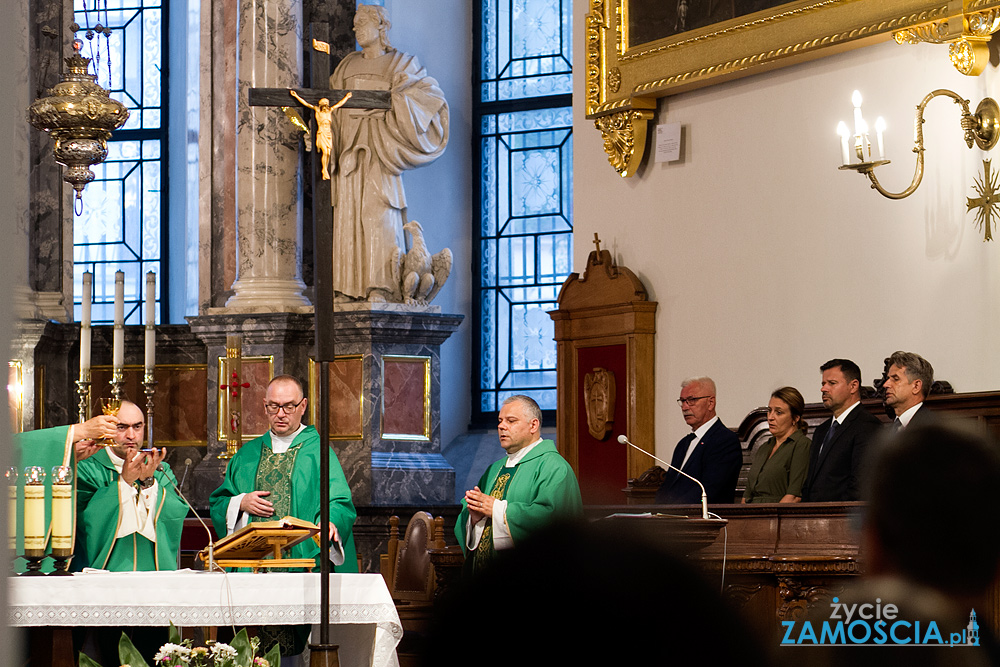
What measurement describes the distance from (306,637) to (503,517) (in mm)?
1304

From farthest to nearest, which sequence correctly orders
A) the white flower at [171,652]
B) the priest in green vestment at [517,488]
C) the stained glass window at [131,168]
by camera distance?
the stained glass window at [131,168] < the priest in green vestment at [517,488] < the white flower at [171,652]

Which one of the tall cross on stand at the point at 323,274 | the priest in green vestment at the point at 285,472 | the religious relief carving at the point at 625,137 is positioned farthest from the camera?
the religious relief carving at the point at 625,137

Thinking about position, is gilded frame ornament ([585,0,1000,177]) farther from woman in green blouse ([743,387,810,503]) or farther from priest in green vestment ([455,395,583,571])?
priest in green vestment ([455,395,583,571])

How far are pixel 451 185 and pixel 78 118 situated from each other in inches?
216

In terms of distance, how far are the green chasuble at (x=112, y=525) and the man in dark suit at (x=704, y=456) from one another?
2662mm

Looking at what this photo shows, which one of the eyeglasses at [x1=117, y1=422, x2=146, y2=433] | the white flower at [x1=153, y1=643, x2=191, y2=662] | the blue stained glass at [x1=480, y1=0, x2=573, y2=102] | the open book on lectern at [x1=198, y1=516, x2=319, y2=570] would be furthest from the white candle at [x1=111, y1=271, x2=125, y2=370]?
the blue stained glass at [x1=480, y1=0, x2=573, y2=102]

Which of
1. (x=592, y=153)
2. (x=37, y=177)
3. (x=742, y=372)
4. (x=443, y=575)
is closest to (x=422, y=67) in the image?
(x=592, y=153)

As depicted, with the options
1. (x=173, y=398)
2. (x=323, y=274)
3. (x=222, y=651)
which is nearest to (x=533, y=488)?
(x=323, y=274)

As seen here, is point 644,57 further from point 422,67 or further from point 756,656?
point 756,656

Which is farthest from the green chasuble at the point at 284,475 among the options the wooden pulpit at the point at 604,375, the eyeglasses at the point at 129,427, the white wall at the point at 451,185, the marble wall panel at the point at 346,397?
the white wall at the point at 451,185

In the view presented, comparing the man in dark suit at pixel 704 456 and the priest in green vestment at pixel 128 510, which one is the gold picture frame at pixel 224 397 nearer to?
the priest in green vestment at pixel 128 510

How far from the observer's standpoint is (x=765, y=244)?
8.69m

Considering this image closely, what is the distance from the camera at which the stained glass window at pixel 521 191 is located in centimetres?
1209

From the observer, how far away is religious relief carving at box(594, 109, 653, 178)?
9453mm
